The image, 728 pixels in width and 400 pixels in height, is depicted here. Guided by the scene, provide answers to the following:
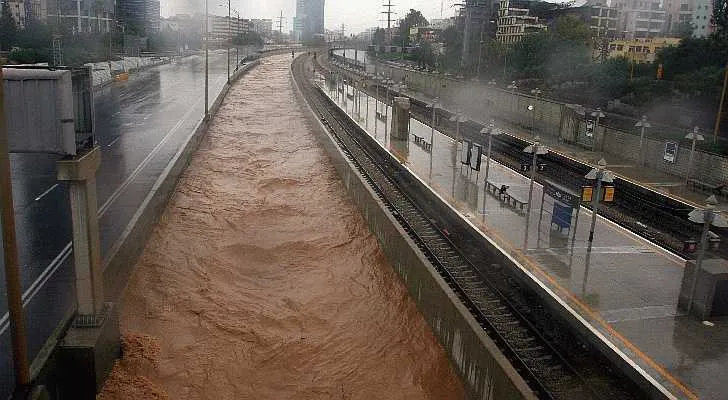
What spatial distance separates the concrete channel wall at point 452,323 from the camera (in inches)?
364

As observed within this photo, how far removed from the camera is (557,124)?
113 feet

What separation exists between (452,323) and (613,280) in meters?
4.13

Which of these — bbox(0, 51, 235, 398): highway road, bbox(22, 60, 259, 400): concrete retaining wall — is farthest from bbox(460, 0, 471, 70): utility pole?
bbox(22, 60, 259, 400): concrete retaining wall

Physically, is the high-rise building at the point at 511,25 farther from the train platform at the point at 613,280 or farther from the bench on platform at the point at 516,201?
the bench on platform at the point at 516,201

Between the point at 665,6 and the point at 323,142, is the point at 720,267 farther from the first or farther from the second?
the point at 665,6

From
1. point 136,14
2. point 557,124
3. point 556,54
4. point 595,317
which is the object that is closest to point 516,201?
point 595,317

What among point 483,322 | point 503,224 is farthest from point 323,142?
point 483,322

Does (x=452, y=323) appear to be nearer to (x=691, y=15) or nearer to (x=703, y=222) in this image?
(x=703, y=222)

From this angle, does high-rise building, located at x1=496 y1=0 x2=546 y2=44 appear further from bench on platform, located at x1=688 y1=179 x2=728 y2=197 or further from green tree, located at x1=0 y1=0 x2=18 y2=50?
bench on platform, located at x1=688 y1=179 x2=728 y2=197

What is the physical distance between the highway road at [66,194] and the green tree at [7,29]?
21.0 feet

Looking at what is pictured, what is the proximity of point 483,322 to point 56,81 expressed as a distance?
868 centimetres

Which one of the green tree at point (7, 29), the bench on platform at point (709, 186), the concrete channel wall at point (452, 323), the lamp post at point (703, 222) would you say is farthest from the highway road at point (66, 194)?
the bench on platform at point (709, 186)

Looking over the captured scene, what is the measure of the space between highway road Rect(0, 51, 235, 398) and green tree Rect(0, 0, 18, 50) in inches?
252

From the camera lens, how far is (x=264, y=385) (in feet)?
38.1
